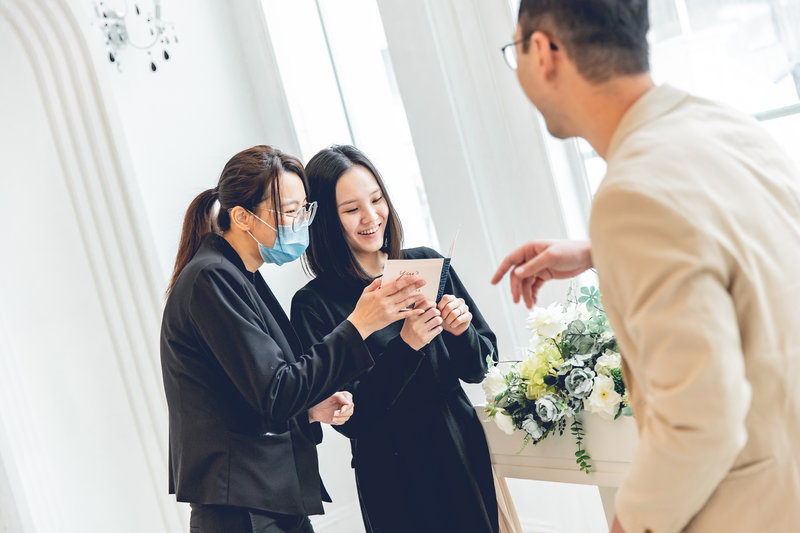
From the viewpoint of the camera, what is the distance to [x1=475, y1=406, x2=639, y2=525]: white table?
206 cm

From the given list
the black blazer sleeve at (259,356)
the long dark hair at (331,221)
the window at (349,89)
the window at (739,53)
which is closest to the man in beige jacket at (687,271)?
the black blazer sleeve at (259,356)

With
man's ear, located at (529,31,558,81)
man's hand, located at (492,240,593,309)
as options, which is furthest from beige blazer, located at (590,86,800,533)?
man's hand, located at (492,240,593,309)

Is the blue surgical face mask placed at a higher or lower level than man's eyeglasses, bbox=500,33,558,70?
lower

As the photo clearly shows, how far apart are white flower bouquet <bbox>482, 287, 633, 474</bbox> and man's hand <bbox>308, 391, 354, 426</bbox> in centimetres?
42

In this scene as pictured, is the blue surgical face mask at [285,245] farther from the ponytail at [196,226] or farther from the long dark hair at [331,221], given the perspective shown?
the long dark hair at [331,221]

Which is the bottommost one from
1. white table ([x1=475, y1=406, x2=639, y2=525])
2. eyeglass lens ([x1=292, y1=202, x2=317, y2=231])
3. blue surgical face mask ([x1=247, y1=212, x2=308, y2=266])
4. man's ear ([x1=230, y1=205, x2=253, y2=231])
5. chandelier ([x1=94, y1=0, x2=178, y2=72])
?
white table ([x1=475, y1=406, x2=639, y2=525])

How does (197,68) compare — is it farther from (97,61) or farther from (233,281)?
(233,281)

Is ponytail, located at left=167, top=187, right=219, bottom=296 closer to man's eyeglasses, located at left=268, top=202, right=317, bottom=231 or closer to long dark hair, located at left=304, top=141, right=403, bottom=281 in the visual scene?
man's eyeglasses, located at left=268, top=202, right=317, bottom=231

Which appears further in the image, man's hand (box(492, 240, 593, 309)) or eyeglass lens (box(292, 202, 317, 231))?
eyeglass lens (box(292, 202, 317, 231))

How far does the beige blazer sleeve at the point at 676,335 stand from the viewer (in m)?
0.90

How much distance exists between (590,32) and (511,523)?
72.6 inches

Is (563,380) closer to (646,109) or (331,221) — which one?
(331,221)

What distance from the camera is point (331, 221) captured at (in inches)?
101

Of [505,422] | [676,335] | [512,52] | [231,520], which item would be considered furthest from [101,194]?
[676,335]
